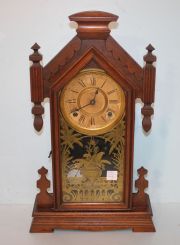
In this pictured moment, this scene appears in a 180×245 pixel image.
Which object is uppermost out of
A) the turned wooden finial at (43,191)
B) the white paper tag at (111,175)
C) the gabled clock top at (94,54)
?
the gabled clock top at (94,54)

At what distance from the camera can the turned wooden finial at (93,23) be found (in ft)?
4.51

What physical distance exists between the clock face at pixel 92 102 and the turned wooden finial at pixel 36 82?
77 mm

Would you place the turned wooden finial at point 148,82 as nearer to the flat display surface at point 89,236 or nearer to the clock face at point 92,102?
the clock face at point 92,102

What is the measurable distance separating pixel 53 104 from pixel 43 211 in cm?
40

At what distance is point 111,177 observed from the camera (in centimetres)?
157

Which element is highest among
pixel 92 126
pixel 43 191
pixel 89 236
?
pixel 92 126

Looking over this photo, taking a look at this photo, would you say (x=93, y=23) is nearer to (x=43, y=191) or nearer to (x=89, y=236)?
(x=43, y=191)

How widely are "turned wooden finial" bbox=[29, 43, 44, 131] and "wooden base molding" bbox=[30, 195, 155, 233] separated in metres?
0.34

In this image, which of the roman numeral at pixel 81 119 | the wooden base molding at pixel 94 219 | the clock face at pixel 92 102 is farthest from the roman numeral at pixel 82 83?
the wooden base molding at pixel 94 219

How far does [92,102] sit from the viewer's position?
1479mm

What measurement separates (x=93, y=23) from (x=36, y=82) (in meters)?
0.26

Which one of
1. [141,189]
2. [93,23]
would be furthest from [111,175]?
[93,23]

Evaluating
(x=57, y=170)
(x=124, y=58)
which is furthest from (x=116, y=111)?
(x=57, y=170)
